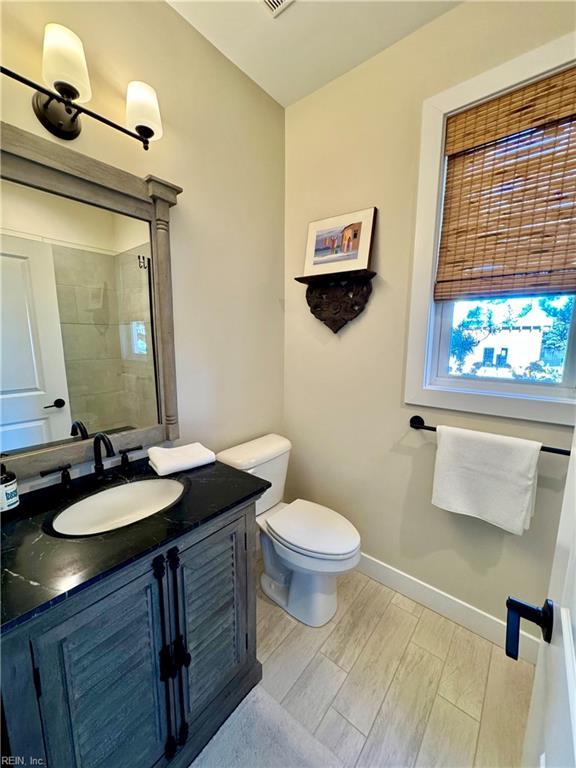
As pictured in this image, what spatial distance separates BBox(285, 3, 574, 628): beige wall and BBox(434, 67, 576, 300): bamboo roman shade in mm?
164

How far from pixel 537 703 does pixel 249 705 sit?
105 centimetres

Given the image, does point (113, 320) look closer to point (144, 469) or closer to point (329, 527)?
point (144, 469)

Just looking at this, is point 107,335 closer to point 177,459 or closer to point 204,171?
point 177,459

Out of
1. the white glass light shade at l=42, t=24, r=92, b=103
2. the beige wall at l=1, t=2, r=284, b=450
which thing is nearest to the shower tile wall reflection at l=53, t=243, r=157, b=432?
the beige wall at l=1, t=2, r=284, b=450

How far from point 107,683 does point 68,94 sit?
1712 mm

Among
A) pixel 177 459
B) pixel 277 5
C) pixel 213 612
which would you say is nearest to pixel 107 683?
pixel 213 612

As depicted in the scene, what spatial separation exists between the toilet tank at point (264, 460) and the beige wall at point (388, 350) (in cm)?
28

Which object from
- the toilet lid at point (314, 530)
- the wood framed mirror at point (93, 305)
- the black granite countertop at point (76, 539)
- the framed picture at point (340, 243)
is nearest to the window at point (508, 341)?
the framed picture at point (340, 243)

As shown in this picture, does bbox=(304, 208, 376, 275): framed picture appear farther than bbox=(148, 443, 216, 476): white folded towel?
Yes

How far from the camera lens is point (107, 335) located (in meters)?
1.21

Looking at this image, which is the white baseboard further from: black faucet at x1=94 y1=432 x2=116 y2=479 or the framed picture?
the framed picture

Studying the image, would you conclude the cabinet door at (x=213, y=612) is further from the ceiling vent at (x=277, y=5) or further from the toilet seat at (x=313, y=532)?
the ceiling vent at (x=277, y=5)

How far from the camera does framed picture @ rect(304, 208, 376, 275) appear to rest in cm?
157

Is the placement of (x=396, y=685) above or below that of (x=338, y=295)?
below
